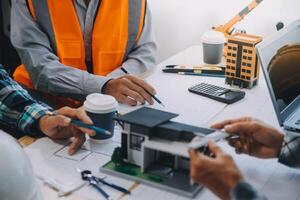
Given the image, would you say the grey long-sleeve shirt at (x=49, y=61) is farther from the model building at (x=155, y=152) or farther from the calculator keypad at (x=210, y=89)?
the model building at (x=155, y=152)

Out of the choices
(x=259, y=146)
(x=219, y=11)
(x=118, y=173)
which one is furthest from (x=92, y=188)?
(x=219, y=11)

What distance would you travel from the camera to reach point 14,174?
90 cm

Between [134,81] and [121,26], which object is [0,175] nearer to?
[134,81]

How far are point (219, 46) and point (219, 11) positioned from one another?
34cm

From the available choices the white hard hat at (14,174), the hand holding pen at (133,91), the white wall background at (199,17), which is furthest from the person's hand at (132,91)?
the white wall background at (199,17)

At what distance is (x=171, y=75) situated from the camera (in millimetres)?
1778

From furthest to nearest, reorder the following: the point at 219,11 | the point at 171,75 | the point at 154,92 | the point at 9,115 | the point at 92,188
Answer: the point at 219,11 → the point at 171,75 → the point at 154,92 → the point at 9,115 → the point at 92,188

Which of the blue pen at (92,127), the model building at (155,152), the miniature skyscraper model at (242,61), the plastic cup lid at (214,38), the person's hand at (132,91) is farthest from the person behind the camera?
the plastic cup lid at (214,38)

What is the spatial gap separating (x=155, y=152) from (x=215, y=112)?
16.5 inches

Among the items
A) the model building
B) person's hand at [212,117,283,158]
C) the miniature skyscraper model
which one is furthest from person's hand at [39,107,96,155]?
the miniature skyscraper model

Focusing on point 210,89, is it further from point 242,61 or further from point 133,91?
point 133,91

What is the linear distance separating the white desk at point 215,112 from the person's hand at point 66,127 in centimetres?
24

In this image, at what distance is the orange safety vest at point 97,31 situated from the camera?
168cm

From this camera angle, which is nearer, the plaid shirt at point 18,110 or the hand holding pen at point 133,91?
the plaid shirt at point 18,110
